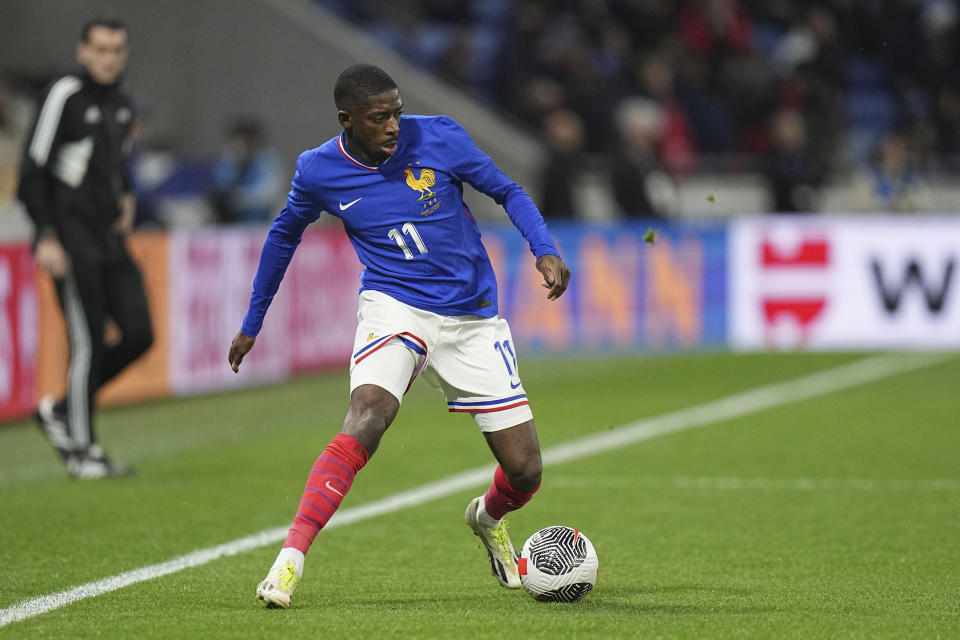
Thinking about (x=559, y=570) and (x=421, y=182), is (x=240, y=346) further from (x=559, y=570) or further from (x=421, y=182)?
(x=559, y=570)

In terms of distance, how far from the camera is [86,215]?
8.92 meters

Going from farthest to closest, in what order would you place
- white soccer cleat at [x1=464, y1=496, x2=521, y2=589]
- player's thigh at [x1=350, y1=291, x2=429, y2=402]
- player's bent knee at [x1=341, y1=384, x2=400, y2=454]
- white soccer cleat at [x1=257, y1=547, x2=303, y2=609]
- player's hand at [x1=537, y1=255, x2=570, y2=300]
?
white soccer cleat at [x1=464, y1=496, x2=521, y2=589]
player's thigh at [x1=350, y1=291, x2=429, y2=402]
player's bent knee at [x1=341, y1=384, x2=400, y2=454]
player's hand at [x1=537, y1=255, x2=570, y2=300]
white soccer cleat at [x1=257, y1=547, x2=303, y2=609]

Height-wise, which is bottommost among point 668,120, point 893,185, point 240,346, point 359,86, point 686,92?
point 893,185

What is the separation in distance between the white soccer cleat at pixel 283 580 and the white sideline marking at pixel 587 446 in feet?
2.56

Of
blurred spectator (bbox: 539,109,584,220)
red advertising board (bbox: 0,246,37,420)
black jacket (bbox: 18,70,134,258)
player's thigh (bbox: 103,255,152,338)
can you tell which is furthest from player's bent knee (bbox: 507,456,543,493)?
blurred spectator (bbox: 539,109,584,220)

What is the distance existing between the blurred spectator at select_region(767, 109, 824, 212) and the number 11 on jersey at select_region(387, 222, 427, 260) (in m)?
12.5

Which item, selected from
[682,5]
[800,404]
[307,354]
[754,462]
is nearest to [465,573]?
[754,462]

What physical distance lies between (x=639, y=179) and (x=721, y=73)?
170 inches

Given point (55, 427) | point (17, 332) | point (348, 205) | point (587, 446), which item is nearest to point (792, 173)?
point (587, 446)

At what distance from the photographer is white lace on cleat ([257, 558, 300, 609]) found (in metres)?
5.30

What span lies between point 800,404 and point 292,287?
443 cm

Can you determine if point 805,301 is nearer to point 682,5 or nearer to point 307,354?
point 307,354

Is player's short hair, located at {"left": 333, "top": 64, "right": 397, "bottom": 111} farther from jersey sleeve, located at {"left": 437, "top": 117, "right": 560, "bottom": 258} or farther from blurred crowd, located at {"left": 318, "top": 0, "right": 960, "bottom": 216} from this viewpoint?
blurred crowd, located at {"left": 318, "top": 0, "right": 960, "bottom": 216}

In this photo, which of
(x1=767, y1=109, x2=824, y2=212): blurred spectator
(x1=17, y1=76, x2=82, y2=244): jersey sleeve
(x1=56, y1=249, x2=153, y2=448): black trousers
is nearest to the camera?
(x1=17, y1=76, x2=82, y2=244): jersey sleeve
